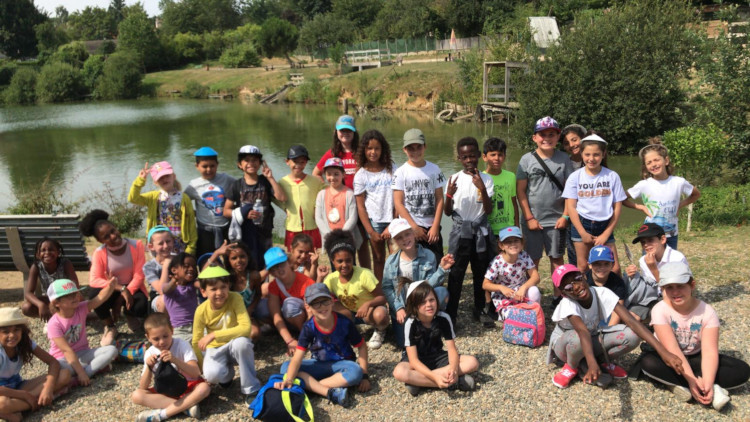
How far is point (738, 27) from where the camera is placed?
12.3 m

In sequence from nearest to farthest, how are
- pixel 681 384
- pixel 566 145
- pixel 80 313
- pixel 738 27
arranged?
1. pixel 681 384
2. pixel 80 313
3. pixel 566 145
4. pixel 738 27

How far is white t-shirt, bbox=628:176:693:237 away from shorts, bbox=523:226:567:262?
841 mm

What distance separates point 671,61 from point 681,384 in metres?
17.7

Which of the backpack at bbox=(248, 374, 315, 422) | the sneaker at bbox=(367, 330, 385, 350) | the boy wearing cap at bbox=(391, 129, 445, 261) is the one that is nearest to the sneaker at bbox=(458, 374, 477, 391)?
the sneaker at bbox=(367, 330, 385, 350)

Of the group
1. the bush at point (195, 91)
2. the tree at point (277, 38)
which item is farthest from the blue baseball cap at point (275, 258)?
the tree at point (277, 38)

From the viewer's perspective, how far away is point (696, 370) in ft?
13.0

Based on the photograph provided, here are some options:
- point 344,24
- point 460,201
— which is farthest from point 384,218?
point 344,24

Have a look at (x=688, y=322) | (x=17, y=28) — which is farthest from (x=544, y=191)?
(x=17, y=28)

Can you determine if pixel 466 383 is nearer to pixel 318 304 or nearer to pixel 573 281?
pixel 573 281

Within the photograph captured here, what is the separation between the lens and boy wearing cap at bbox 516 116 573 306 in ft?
17.8

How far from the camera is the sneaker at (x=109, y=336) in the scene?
5.10m

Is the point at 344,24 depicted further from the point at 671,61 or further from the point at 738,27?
the point at 738,27

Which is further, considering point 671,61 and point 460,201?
point 671,61

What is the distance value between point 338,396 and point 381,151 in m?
2.47
